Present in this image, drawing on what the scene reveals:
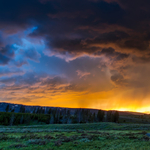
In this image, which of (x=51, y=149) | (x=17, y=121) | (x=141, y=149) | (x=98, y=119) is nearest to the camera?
(x=141, y=149)

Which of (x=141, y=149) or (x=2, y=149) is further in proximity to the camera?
(x=2, y=149)

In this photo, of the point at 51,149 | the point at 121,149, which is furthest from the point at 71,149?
the point at 121,149

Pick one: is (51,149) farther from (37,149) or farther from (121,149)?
(121,149)

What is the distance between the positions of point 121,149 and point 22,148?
1229 cm

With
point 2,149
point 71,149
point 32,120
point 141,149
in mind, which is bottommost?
point 32,120

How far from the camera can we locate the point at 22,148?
15781mm

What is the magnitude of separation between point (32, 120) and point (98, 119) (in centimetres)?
7589

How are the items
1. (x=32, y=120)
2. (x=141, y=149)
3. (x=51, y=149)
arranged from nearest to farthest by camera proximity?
(x=141, y=149) < (x=51, y=149) < (x=32, y=120)

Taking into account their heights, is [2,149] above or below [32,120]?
above

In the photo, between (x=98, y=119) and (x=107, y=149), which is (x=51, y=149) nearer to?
(x=107, y=149)

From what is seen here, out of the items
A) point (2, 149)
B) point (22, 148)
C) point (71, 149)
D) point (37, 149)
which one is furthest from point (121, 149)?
point (2, 149)

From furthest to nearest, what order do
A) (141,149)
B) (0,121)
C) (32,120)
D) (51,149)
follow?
(32,120)
(0,121)
(51,149)
(141,149)

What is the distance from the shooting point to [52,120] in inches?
5094

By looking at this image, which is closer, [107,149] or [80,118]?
[107,149]
